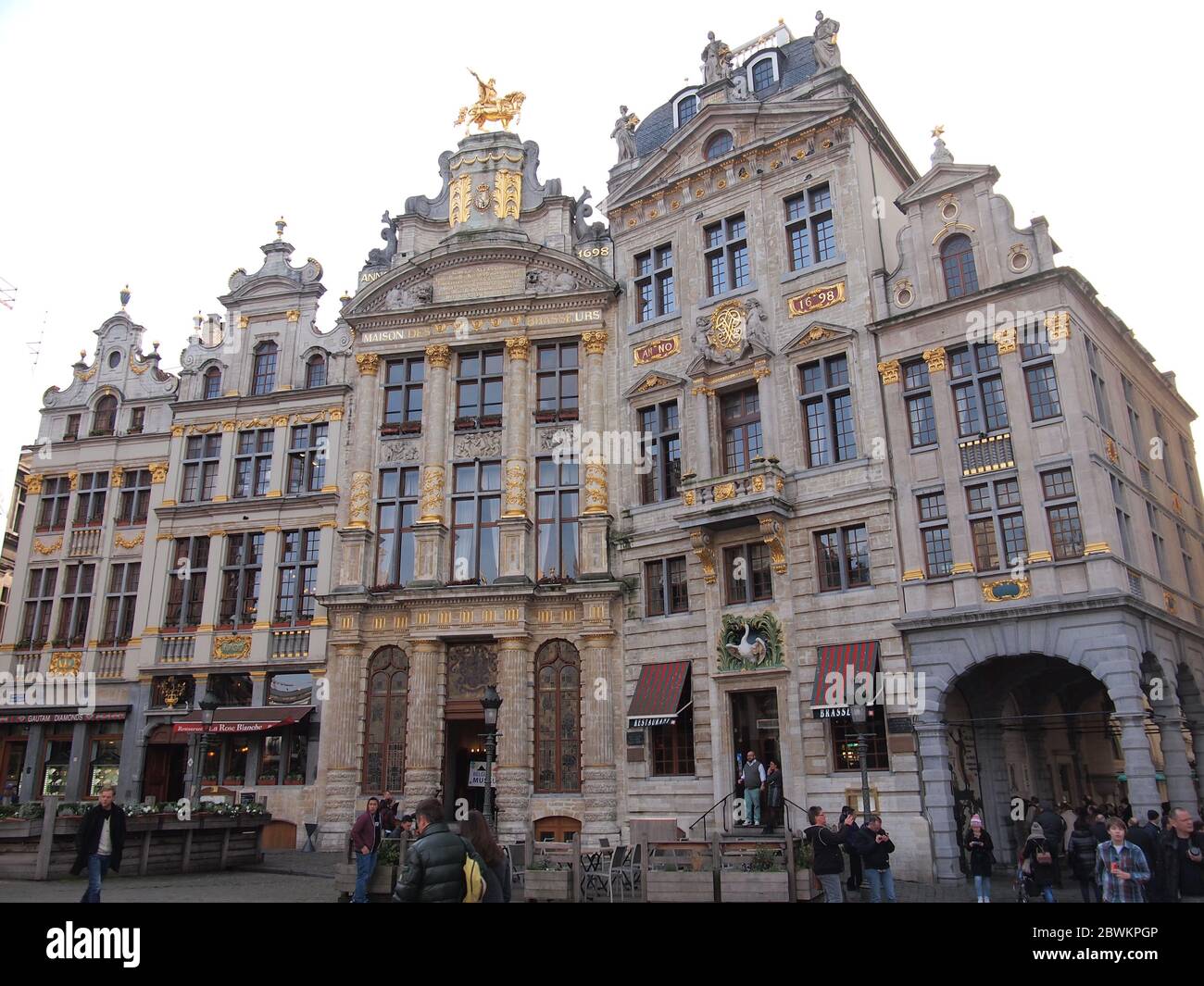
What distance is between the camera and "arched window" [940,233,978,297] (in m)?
26.2

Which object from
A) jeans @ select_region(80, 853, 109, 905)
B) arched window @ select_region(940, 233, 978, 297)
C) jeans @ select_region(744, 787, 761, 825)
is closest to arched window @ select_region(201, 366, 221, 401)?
jeans @ select_region(80, 853, 109, 905)

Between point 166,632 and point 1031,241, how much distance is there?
3034cm

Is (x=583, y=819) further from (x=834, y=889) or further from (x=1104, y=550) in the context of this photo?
(x=1104, y=550)

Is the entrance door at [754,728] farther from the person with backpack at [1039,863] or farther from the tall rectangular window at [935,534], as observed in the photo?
the person with backpack at [1039,863]

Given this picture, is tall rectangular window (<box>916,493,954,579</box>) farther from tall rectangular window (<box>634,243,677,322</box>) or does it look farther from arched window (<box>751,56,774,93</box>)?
arched window (<box>751,56,774,93</box>)

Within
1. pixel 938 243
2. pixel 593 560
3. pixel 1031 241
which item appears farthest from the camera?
pixel 593 560

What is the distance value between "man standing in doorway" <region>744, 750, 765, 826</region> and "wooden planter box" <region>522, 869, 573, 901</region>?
8289mm

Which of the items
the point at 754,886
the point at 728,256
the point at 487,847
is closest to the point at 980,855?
the point at 754,886

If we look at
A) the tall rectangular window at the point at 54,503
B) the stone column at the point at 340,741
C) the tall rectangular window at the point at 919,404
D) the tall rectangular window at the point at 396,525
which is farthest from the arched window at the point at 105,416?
the tall rectangular window at the point at 919,404

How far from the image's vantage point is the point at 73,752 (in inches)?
1303

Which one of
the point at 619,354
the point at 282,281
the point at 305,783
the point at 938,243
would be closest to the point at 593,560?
the point at 619,354

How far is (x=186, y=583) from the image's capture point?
34719 millimetres

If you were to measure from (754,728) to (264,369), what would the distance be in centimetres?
2280

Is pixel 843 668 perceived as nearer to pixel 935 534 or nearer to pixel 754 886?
pixel 935 534
